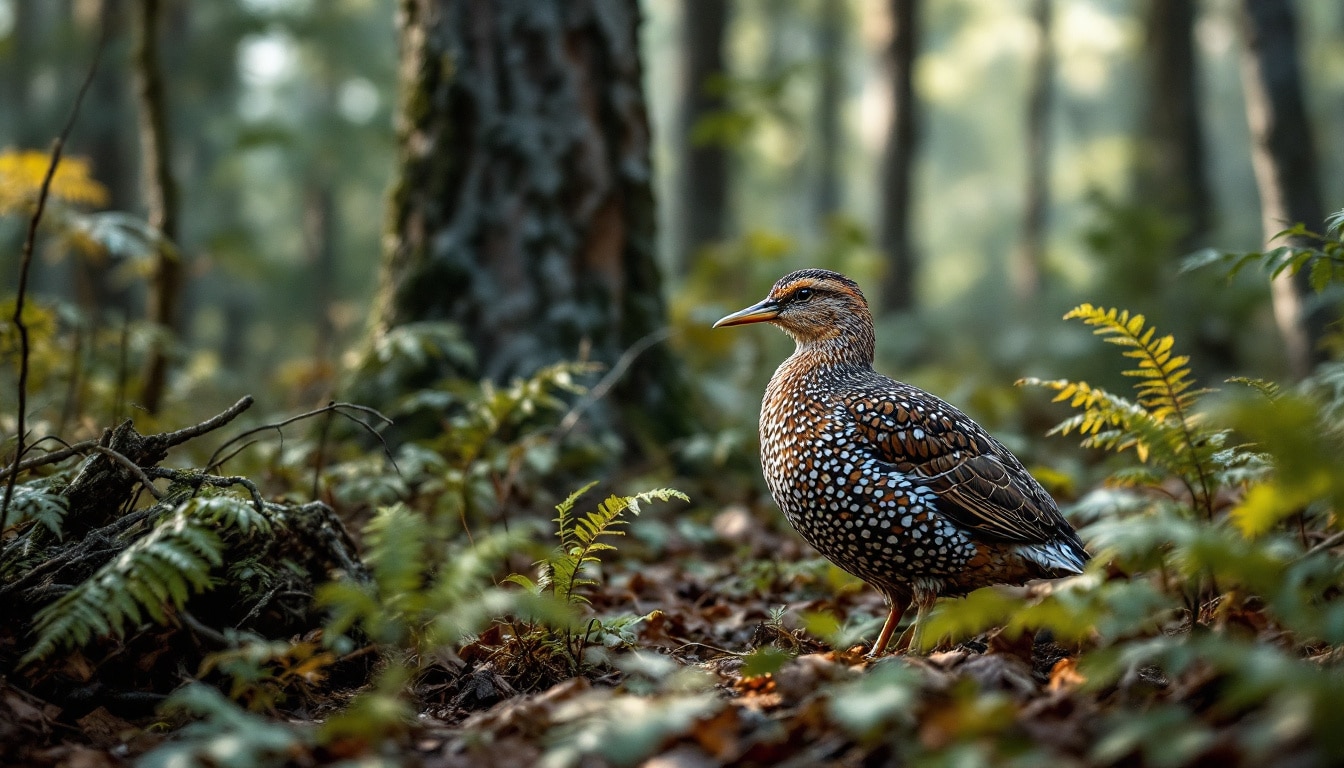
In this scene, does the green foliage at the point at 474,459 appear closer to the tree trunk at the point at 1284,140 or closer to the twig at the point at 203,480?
the twig at the point at 203,480

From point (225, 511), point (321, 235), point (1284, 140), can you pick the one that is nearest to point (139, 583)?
point (225, 511)

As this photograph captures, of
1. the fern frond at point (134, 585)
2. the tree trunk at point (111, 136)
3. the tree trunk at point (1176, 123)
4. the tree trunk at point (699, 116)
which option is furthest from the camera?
the tree trunk at point (111, 136)

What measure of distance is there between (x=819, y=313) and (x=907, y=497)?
1303 mm

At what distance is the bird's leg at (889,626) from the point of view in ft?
13.5

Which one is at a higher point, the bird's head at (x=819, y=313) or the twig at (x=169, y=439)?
the bird's head at (x=819, y=313)

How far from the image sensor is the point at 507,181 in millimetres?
6586

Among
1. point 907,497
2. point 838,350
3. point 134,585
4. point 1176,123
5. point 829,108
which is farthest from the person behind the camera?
point 829,108

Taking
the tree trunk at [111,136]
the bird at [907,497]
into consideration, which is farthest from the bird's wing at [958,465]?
the tree trunk at [111,136]

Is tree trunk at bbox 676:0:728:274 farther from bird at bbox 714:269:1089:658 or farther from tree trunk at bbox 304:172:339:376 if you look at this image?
tree trunk at bbox 304:172:339:376

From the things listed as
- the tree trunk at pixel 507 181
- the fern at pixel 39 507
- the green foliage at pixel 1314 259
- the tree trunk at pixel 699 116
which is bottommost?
the fern at pixel 39 507

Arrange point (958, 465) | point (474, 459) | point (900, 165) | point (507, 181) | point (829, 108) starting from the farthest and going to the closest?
point (829, 108) < point (900, 165) < point (507, 181) < point (474, 459) < point (958, 465)

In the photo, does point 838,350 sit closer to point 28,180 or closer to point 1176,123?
point 28,180

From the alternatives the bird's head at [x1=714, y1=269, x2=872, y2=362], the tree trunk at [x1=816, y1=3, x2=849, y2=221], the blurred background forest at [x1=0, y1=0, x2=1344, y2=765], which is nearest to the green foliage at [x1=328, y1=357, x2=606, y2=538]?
the blurred background forest at [x1=0, y1=0, x2=1344, y2=765]

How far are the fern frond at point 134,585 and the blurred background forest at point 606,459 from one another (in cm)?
1
